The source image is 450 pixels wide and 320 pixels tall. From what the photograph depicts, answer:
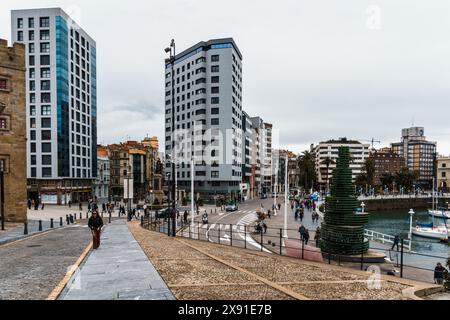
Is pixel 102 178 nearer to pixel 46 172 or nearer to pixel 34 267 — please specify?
pixel 46 172

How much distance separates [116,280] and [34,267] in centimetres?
404

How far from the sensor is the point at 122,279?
9.45 m

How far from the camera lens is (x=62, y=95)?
71000 mm

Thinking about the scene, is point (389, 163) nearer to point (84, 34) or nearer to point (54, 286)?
point (84, 34)

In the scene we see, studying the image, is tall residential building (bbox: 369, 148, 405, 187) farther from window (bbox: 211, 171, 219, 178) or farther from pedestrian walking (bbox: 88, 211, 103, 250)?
pedestrian walking (bbox: 88, 211, 103, 250)

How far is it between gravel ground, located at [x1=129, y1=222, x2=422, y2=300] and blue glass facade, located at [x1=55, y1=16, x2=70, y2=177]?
6485cm

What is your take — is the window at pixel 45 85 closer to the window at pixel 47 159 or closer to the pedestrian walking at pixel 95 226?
the window at pixel 47 159

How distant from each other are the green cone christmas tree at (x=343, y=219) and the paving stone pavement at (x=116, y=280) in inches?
430

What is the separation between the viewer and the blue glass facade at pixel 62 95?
69.8 m

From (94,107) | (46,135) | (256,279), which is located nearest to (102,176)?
(94,107)

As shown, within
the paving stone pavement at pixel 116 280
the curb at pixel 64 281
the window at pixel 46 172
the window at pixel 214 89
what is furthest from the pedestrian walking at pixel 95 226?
the window at pixel 214 89

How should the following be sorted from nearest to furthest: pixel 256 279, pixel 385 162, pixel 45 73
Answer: pixel 256 279
pixel 45 73
pixel 385 162
